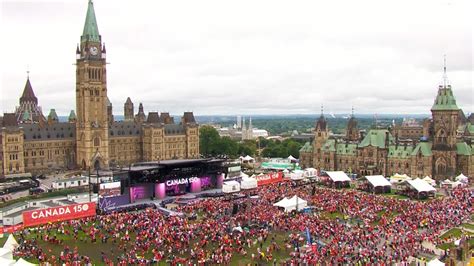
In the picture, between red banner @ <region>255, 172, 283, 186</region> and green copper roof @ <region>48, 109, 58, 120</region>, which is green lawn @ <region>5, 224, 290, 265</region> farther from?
green copper roof @ <region>48, 109, 58, 120</region>

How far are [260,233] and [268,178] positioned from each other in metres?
30.7

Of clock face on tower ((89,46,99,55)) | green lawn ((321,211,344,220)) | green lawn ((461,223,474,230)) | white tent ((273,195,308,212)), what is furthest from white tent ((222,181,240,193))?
clock face on tower ((89,46,99,55))

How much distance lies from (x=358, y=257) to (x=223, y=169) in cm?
3727

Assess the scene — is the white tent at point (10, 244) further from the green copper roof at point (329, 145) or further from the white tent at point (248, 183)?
the green copper roof at point (329, 145)

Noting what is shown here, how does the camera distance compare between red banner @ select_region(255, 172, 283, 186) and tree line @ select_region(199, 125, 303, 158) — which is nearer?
red banner @ select_region(255, 172, 283, 186)

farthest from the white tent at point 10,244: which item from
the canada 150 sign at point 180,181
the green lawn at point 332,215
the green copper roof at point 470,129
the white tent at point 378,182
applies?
the green copper roof at point 470,129

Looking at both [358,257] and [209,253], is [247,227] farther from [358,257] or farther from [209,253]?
[358,257]

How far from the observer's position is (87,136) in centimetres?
9494

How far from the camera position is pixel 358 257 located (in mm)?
36281

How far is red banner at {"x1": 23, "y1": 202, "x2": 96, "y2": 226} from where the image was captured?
1863 inches

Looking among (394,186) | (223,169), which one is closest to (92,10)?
(223,169)

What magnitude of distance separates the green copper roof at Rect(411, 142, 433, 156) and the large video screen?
46251mm

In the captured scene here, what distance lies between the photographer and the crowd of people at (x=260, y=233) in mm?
37188

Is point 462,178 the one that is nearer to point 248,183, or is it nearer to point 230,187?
point 248,183
